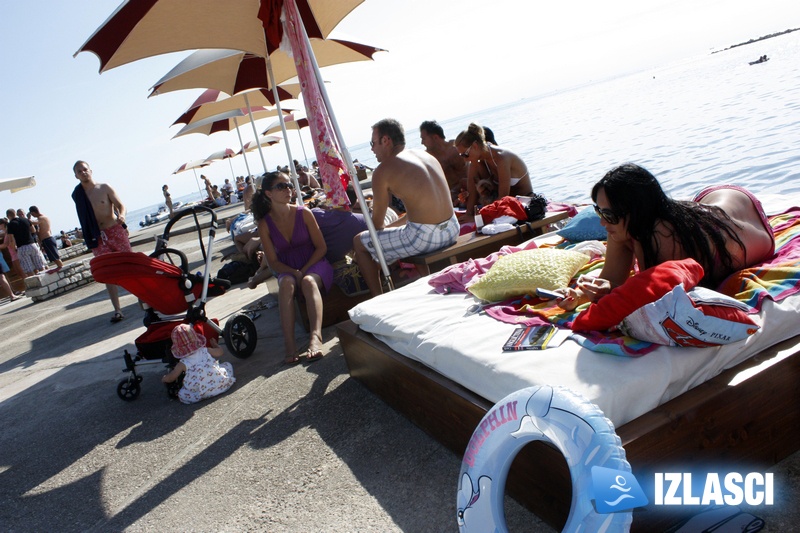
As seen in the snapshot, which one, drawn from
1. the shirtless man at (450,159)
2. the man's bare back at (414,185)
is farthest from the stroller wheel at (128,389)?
the shirtless man at (450,159)

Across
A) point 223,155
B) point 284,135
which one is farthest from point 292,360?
point 223,155

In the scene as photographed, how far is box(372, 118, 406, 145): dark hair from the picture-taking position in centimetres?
464

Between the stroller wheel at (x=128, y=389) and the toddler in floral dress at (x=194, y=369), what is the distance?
0.49 meters

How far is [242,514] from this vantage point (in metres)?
2.65

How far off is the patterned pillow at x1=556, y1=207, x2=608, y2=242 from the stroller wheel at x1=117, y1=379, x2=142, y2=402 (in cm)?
355

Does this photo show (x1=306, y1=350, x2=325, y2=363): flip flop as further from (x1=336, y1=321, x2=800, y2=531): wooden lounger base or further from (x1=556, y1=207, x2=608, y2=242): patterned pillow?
(x1=336, y1=321, x2=800, y2=531): wooden lounger base

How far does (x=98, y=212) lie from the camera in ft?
21.4

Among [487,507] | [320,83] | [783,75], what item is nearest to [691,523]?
[487,507]

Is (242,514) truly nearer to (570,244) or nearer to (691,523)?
(691,523)

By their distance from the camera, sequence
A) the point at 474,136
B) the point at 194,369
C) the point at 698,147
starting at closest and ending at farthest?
1. the point at 194,369
2. the point at 474,136
3. the point at 698,147

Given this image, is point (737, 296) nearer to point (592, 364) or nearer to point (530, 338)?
point (592, 364)

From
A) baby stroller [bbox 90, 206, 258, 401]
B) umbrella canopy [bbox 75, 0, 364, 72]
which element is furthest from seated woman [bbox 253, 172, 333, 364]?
umbrella canopy [bbox 75, 0, 364, 72]

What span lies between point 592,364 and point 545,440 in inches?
16.2

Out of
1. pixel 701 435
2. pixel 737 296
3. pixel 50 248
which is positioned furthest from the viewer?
pixel 50 248
